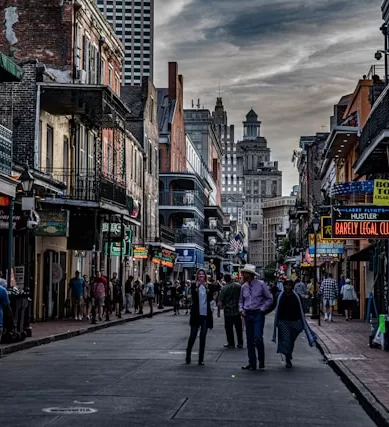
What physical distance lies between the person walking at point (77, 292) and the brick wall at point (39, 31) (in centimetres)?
892

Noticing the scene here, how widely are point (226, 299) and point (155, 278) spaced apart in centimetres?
4697

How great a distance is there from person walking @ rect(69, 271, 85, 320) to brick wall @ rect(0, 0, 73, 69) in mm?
8925

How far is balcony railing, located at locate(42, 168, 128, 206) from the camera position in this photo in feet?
116

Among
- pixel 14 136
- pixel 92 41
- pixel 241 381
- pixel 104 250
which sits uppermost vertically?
pixel 92 41

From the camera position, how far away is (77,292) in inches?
1359

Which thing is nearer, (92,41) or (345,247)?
(92,41)

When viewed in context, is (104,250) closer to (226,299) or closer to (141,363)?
(226,299)

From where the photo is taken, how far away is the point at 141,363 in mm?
17875

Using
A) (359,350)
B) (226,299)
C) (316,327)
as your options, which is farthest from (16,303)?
(316,327)

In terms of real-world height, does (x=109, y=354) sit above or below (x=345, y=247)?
below

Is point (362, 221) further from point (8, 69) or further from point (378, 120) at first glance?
point (8, 69)

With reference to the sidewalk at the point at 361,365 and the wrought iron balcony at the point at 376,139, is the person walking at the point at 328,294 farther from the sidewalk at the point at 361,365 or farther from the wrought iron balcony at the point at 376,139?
the wrought iron balcony at the point at 376,139

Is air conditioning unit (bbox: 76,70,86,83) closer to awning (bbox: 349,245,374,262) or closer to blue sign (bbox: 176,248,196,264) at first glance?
awning (bbox: 349,245,374,262)

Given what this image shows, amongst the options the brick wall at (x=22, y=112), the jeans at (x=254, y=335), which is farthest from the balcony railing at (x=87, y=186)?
the jeans at (x=254, y=335)
